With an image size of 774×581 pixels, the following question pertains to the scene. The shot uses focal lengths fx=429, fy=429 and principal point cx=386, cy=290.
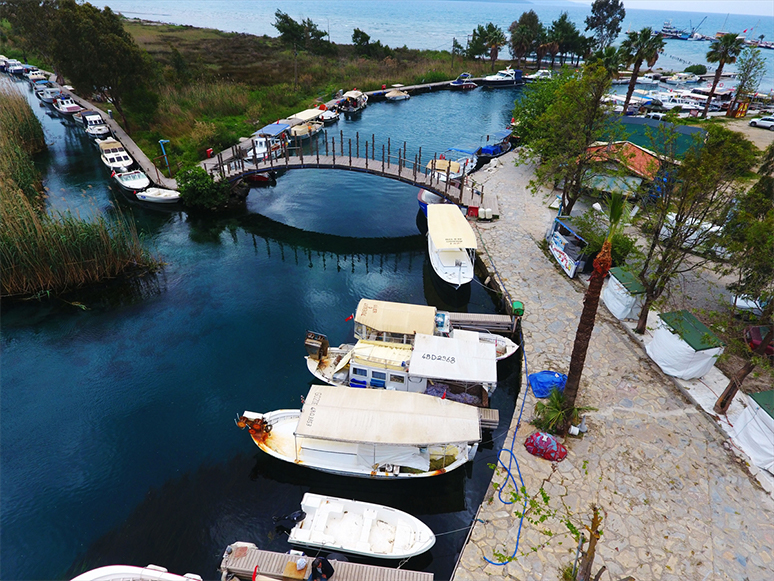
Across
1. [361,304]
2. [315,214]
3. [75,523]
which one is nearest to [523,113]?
[315,214]

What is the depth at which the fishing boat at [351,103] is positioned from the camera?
89.3 m

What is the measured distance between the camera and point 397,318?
28.9m

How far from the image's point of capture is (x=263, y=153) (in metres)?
60.7

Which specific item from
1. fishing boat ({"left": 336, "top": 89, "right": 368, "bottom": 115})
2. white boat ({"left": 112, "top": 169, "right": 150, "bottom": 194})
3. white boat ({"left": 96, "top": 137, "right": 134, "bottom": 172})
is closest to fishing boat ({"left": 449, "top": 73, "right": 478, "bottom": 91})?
fishing boat ({"left": 336, "top": 89, "right": 368, "bottom": 115})

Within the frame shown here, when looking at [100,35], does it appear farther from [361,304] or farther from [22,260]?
[361,304]

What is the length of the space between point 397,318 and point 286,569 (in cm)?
1564

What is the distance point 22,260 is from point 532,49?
13207 cm

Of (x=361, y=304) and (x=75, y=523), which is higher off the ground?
(x=361, y=304)

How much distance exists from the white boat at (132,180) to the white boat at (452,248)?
1440 inches

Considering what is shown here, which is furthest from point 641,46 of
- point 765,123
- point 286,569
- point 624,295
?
point 286,569

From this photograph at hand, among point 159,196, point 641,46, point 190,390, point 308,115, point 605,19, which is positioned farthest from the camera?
point 605,19

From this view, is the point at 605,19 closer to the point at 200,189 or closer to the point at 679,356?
the point at 200,189

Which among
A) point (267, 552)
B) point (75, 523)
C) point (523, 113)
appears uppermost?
point (523, 113)

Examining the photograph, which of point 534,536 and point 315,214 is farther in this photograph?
point 315,214
